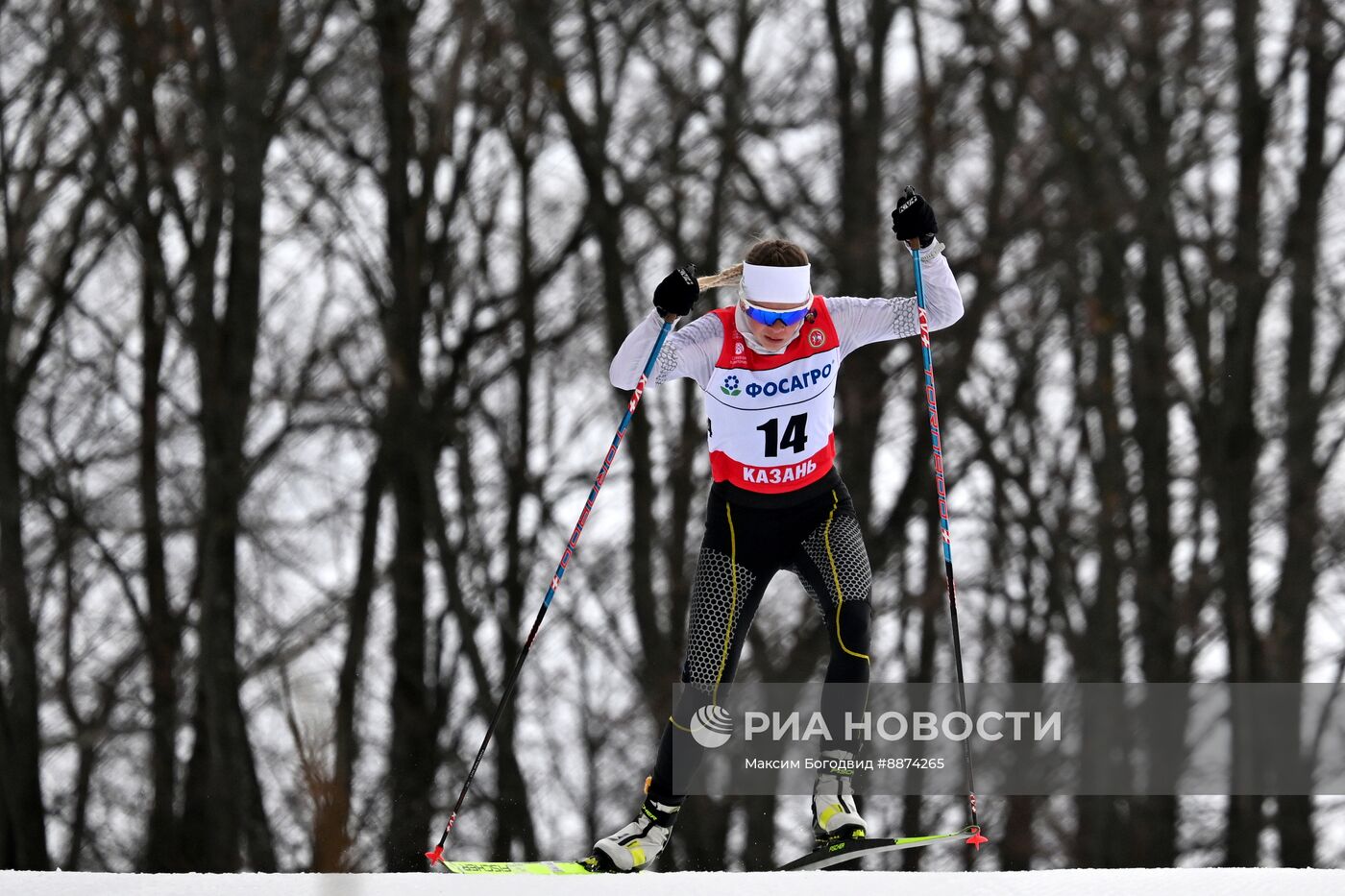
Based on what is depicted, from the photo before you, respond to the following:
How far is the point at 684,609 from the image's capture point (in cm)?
1145

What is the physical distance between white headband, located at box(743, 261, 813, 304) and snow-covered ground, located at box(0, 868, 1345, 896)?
6.75ft

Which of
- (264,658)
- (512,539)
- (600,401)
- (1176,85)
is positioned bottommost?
(264,658)

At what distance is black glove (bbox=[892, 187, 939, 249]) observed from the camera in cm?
466

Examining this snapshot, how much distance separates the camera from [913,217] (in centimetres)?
468

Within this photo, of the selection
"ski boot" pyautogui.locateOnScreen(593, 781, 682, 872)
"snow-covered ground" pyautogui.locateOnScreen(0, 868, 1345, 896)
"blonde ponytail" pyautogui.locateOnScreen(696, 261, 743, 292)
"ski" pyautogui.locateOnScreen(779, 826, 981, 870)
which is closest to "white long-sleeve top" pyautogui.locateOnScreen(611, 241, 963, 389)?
"blonde ponytail" pyautogui.locateOnScreen(696, 261, 743, 292)

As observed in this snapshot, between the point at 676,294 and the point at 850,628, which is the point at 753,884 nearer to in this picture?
the point at 850,628

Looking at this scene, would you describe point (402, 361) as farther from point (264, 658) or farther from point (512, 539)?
point (264, 658)

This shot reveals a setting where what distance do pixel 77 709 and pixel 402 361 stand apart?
367 centimetres

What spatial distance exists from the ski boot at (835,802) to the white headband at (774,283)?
138 cm

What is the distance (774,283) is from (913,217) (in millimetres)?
438

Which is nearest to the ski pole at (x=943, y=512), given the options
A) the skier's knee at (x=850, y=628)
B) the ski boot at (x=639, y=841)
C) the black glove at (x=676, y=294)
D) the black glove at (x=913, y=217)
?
the black glove at (x=913, y=217)

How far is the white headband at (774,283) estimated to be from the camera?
15.5ft

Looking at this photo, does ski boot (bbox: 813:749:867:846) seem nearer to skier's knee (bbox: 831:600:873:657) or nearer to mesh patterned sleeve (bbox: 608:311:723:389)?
skier's knee (bbox: 831:600:873:657)

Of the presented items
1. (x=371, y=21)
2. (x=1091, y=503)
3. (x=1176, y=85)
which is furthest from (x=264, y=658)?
(x=1176, y=85)
